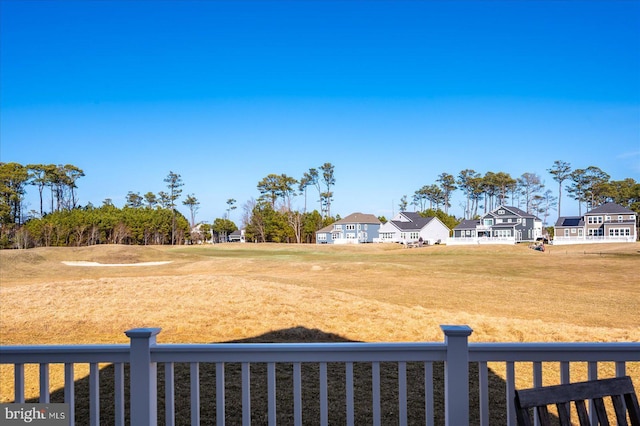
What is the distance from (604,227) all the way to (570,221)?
16.8 ft

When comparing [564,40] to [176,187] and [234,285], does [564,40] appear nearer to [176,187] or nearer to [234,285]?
[234,285]

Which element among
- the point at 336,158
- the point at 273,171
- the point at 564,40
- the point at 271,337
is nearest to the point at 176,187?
the point at 273,171

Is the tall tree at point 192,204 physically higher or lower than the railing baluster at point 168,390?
higher

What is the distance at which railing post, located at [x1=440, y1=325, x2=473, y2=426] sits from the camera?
95.1 inches

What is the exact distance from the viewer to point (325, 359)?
7.98 ft

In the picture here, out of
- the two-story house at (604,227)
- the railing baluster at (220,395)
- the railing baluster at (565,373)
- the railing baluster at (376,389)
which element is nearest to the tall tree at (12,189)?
the railing baluster at (220,395)

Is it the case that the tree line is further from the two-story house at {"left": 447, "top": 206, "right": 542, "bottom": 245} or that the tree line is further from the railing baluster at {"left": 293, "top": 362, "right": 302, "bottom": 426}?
the railing baluster at {"left": 293, "top": 362, "right": 302, "bottom": 426}

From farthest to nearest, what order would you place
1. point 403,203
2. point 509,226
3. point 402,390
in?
point 403,203 → point 509,226 → point 402,390

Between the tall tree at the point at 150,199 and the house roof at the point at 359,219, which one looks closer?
the house roof at the point at 359,219

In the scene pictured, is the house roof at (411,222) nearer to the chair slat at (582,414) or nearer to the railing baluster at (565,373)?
the railing baluster at (565,373)

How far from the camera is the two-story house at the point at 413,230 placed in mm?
63775

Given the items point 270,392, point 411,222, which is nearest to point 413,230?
point 411,222

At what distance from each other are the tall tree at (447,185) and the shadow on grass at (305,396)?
79356 mm

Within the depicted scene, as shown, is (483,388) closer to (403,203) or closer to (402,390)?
(402,390)
